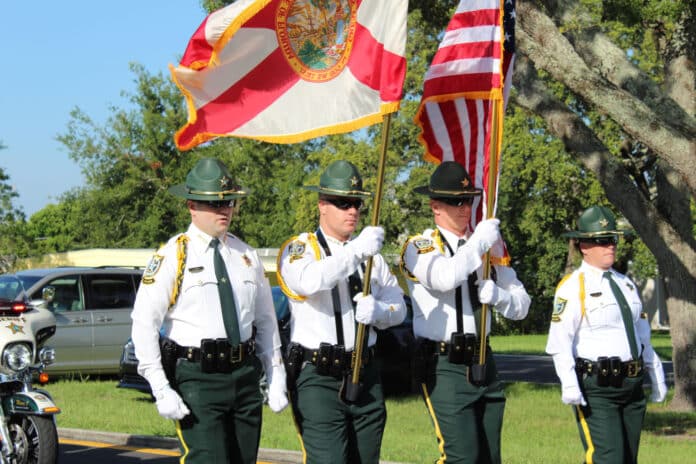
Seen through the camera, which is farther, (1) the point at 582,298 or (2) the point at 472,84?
(2) the point at 472,84

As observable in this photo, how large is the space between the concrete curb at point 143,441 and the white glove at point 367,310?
421 centimetres

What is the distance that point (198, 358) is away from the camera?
5.59 metres

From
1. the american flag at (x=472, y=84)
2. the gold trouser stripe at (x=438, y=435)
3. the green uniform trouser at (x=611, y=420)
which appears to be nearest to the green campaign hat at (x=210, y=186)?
the gold trouser stripe at (x=438, y=435)

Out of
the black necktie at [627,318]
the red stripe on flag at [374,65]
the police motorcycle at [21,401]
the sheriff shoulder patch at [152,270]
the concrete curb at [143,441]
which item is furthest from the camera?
the concrete curb at [143,441]

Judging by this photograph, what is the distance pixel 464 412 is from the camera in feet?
20.4

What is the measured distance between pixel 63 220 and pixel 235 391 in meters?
104

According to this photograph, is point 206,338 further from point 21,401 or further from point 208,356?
point 21,401

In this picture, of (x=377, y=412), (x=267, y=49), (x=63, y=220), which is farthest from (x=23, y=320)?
(x=63, y=220)

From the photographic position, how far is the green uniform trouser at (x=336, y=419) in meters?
5.79

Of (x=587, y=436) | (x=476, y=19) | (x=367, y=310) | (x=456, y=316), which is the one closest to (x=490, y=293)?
(x=456, y=316)

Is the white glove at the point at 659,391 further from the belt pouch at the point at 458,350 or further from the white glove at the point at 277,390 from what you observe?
the white glove at the point at 277,390

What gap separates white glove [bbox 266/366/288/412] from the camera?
18.9ft

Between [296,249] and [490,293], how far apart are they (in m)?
1.14

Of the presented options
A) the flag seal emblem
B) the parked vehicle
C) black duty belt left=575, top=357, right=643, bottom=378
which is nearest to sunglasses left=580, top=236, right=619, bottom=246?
black duty belt left=575, top=357, right=643, bottom=378
